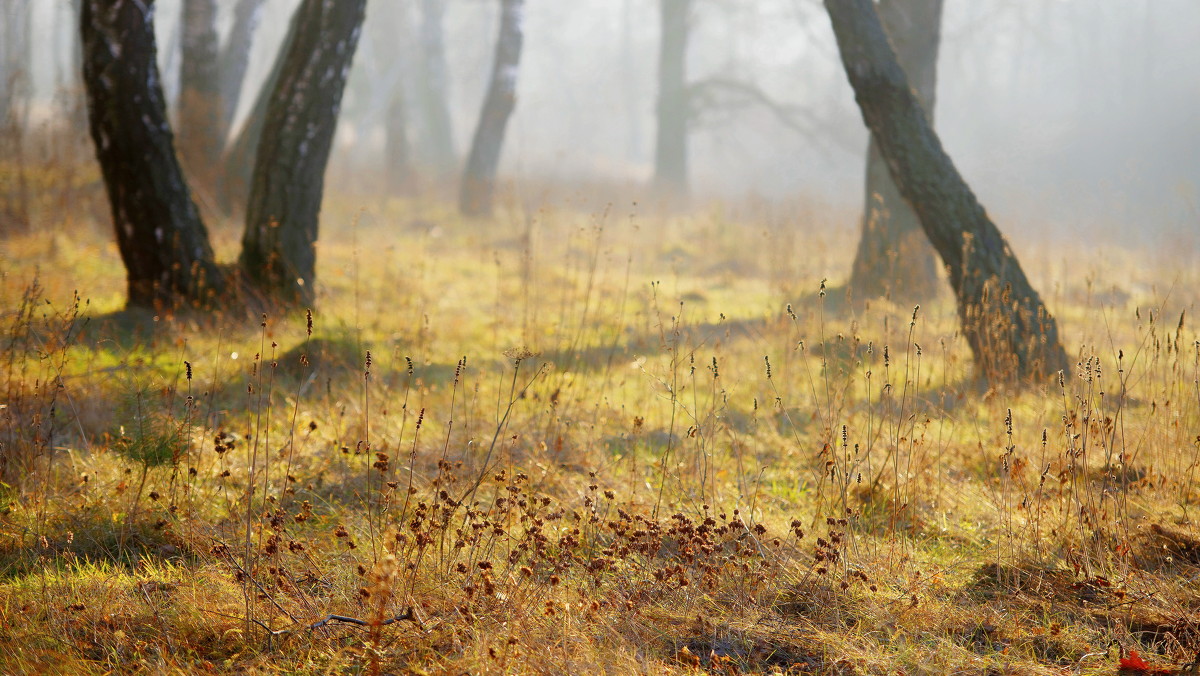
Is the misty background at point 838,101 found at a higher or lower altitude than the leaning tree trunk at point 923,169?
higher

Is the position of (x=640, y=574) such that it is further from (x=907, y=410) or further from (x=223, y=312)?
(x=223, y=312)

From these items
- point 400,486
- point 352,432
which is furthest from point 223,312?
Answer: point 400,486

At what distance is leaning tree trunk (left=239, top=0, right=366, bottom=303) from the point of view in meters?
5.98

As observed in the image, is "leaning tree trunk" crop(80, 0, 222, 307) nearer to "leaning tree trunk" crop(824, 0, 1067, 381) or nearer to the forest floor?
the forest floor

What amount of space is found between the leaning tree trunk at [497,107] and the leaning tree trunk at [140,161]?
7.12 meters

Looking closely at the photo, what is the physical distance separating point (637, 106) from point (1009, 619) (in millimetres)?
44859

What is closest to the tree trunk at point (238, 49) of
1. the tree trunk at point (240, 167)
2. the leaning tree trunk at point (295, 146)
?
the tree trunk at point (240, 167)

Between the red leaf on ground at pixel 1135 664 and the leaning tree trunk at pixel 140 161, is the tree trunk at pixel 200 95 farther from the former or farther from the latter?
the red leaf on ground at pixel 1135 664

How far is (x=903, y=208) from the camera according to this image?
7.76 metres

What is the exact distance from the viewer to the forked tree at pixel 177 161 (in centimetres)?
531

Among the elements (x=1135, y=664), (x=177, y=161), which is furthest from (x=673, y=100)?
(x=1135, y=664)

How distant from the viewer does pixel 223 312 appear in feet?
18.2

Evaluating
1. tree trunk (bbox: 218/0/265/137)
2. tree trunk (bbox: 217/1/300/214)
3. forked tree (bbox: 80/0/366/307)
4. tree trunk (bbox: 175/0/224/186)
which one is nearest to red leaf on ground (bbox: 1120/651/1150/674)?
forked tree (bbox: 80/0/366/307)

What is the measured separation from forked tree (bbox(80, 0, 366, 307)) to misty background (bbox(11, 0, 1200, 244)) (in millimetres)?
7869
